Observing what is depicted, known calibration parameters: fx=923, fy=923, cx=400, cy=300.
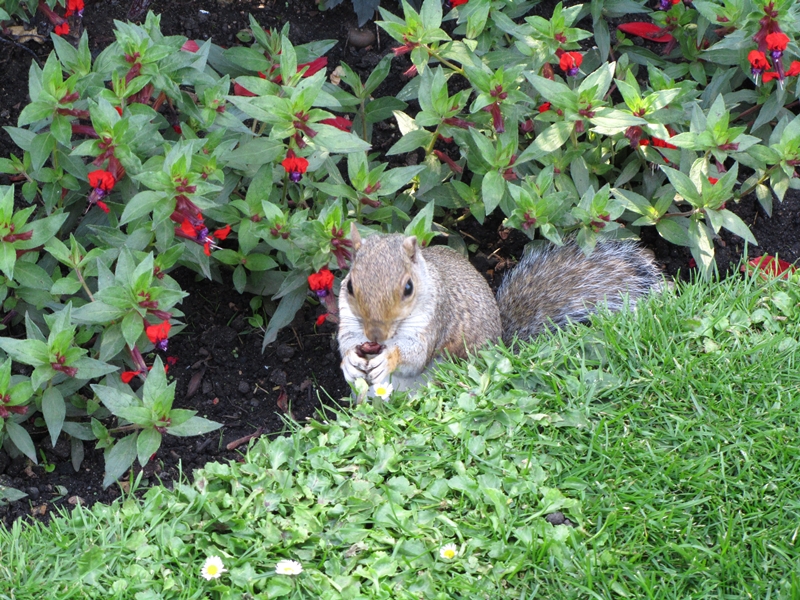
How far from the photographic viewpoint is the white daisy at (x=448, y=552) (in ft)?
8.54

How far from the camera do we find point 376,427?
3104mm

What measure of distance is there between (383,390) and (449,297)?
1.71ft

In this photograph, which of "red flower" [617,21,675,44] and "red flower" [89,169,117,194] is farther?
"red flower" [617,21,675,44]

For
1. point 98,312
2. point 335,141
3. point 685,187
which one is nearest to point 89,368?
point 98,312

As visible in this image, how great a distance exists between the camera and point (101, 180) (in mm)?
3010

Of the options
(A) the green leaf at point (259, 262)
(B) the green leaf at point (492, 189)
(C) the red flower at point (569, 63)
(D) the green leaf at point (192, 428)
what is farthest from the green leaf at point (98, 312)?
(C) the red flower at point (569, 63)

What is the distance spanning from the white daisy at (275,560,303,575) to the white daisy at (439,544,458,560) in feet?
1.31

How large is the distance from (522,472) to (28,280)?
1807 millimetres

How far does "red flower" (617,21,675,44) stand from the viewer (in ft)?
13.7

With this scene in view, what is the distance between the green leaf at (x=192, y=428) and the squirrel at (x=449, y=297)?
1.66ft

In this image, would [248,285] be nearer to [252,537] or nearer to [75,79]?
[75,79]

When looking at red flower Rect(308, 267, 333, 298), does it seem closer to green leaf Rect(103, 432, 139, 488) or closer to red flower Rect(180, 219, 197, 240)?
red flower Rect(180, 219, 197, 240)

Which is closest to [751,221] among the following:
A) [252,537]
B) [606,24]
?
[606,24]

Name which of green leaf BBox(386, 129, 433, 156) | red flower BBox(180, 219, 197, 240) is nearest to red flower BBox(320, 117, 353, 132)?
green leaf BBox(386, 129, 433, 156)
